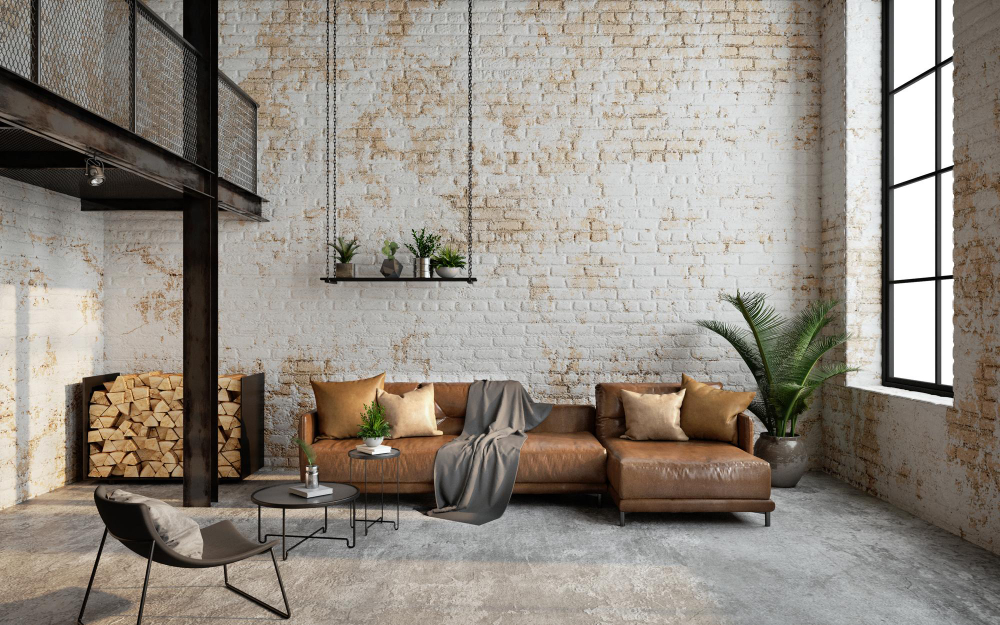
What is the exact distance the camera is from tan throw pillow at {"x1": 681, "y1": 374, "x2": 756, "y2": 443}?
547cm

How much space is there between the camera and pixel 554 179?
21.4ft

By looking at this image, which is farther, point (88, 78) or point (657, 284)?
point (657, 284)

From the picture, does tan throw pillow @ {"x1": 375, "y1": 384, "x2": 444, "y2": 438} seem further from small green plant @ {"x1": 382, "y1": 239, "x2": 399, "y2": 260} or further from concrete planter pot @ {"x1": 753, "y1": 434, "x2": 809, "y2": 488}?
concrete planter pot @ {"x1": 753, "y1": 434, "x2": 809, "y2": 488}

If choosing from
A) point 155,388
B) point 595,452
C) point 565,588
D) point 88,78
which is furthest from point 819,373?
point 88,78

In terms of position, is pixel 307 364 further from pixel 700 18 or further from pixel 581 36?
pixel 700 18

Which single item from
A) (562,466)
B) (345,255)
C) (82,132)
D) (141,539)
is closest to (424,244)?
(345,255)

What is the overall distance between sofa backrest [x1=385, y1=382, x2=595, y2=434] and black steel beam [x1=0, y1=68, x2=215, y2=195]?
2566 millimetres

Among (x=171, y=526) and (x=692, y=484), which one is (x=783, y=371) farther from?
(x=171, y=526)

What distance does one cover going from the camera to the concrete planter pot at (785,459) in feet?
18.9

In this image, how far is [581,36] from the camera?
652 centimetres

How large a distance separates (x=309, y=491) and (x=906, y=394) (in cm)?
471

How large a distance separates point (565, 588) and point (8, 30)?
5416mm

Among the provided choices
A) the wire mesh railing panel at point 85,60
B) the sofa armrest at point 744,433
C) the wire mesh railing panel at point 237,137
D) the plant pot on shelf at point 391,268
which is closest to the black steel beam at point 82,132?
the wire mesh railing panel at point 85,60

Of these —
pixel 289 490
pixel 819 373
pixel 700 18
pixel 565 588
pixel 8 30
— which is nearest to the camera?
pixel 565 588
